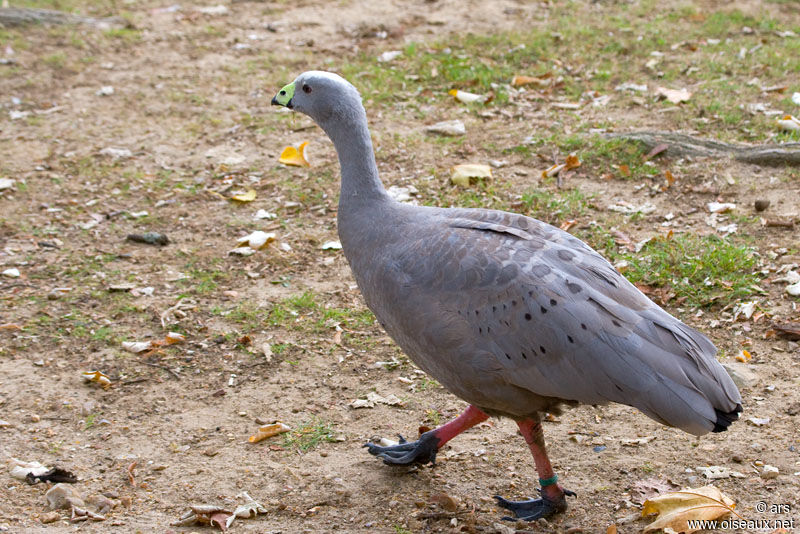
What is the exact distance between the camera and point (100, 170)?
28.9 ft

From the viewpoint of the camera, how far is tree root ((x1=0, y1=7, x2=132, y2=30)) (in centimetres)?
1197

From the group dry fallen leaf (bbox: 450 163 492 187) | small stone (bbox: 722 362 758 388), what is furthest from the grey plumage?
dry fallen leaf (bbox: 450 163 492 187)

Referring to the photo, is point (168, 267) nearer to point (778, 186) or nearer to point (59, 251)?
point (59, 251)

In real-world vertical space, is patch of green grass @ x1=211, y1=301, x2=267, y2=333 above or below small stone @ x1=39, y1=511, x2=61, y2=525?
above

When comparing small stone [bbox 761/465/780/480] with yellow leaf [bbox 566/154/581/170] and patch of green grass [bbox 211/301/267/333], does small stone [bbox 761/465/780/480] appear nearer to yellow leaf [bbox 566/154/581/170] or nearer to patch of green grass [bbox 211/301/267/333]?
patch of green grass [bbox 211/301/267/333]

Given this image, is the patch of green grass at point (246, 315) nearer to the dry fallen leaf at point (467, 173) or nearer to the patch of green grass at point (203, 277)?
the patch of green grass at point (203, 277)

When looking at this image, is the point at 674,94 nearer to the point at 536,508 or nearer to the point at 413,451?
the point at 413,451

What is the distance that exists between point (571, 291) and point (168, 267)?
4.13 meters

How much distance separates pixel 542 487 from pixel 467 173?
3.96 meters

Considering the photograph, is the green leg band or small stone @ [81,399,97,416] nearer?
the green leg band

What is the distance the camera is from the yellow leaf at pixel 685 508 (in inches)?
172

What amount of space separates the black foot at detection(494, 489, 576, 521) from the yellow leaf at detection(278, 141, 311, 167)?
485cm

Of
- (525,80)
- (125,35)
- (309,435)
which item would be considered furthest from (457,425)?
(125,35)

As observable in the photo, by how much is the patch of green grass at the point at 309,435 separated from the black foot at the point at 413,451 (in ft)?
1.55
